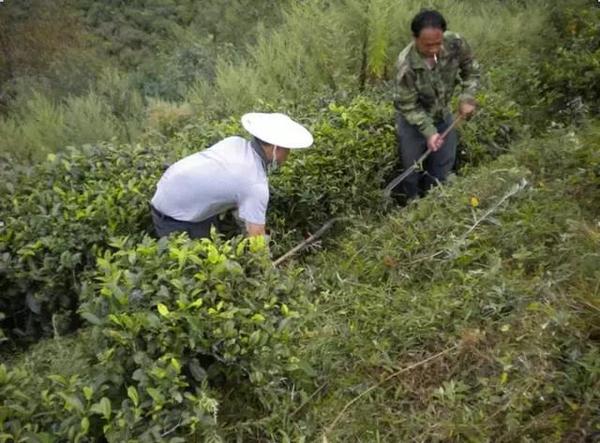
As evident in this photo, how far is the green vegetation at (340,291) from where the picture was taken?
238 centimetres

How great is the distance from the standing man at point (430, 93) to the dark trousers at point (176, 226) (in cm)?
165

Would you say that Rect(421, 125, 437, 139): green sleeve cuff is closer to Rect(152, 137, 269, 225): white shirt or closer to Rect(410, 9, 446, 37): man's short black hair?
Rect(410, 9, 446, 37): man's short black hair

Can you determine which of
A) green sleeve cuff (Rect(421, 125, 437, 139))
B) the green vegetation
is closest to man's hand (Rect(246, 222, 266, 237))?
the green vegetation

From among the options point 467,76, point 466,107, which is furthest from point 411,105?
point 467,76

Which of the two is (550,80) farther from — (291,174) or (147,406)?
(147,406)

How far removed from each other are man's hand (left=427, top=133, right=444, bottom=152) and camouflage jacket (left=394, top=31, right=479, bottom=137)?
0.03 m

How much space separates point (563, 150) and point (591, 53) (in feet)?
4.28

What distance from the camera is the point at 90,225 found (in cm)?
375

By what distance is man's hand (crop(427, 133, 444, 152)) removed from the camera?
432 cm

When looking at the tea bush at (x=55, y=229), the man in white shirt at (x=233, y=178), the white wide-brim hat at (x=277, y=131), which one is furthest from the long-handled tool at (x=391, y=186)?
the tea bush at (x=55, y=229)

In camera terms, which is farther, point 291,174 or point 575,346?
point 291,174

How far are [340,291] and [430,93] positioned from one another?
69.8 inches

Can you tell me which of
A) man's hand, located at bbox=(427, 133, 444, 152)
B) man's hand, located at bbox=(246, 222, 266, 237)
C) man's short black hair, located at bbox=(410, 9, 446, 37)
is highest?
man's short black hair, located at bbox=(410, 9, 446, 37)

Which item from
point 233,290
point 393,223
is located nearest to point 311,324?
point 233,290
